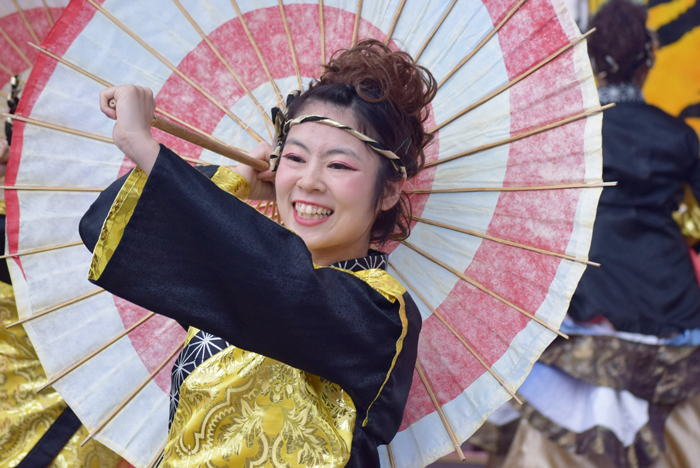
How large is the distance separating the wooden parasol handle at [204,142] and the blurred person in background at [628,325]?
1.65 m

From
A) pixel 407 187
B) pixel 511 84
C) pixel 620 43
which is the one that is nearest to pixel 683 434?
pixel 620 43

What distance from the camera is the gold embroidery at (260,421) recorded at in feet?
4.15

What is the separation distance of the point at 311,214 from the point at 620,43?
2.00m

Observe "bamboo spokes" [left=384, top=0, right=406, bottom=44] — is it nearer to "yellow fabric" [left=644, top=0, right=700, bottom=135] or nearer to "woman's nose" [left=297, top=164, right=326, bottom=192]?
"woman's nose" [left=297, top=164, right=326, bottom=192]

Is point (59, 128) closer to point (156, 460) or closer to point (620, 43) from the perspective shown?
Result: point (156, 460)

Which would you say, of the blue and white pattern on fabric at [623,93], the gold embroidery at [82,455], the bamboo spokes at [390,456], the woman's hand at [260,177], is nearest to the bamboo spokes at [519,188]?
the woman's hand at [260,177]

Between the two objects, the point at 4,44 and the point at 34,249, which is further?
the point at 4,44

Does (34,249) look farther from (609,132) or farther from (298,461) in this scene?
(609,132)

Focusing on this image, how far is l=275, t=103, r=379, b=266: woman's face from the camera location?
1.44m

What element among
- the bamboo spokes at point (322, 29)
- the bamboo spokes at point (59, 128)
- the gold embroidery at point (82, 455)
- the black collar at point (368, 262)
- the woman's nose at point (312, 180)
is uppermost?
the bamboo spokes at point (322, 29)

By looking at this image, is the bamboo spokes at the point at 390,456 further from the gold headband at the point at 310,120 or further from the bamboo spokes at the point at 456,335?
the gold headband at the point at 310,120

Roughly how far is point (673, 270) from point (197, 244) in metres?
2.24

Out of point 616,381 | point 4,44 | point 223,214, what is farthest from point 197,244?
point 616,381

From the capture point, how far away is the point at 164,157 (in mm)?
Result: 1087
